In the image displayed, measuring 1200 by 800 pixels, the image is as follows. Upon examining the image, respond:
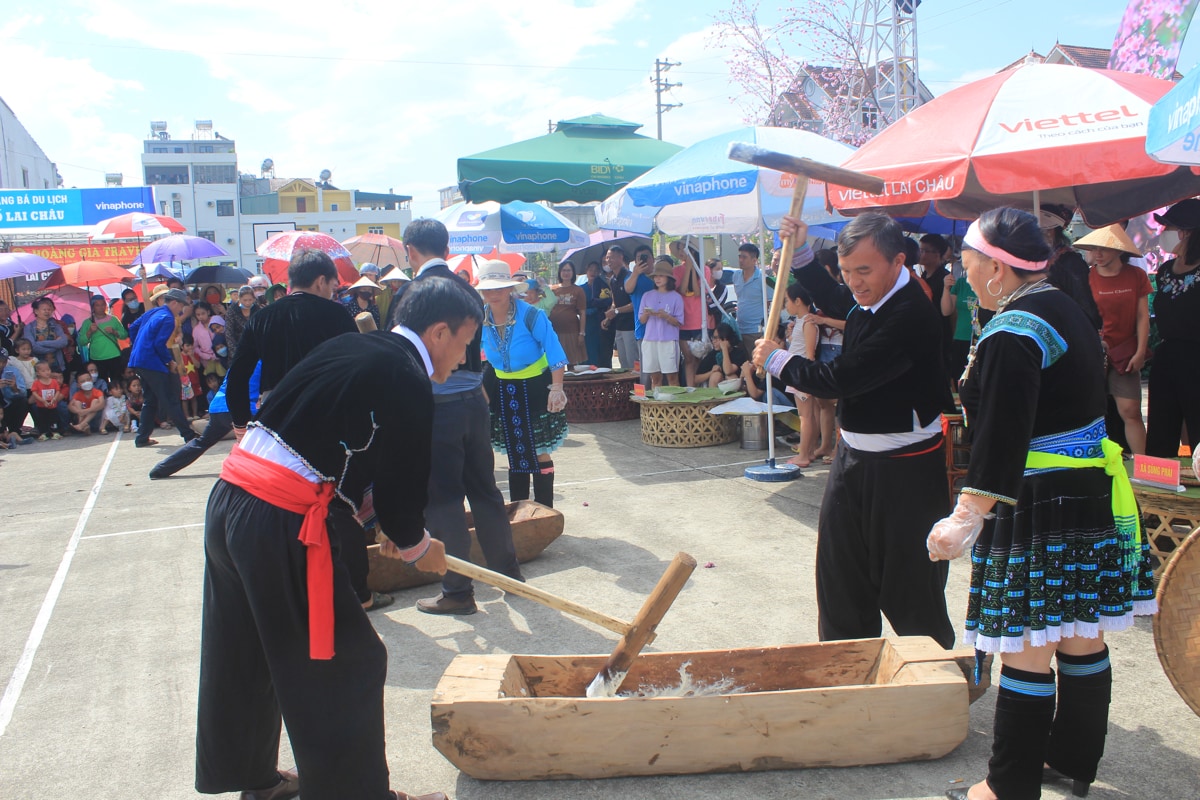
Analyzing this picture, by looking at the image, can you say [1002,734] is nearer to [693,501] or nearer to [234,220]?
Result: [693,501]

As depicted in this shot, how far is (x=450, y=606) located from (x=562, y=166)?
719 cm

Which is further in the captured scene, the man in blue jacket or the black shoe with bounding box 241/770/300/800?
the man in blue jacket

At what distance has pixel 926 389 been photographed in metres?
3.12

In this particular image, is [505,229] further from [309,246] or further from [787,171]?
[787,171]

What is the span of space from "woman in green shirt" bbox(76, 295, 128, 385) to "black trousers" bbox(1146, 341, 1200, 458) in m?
12.4

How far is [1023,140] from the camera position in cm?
477

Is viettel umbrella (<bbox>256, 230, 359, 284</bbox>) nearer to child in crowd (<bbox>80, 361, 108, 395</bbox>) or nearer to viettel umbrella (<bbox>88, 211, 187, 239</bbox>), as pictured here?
viettel umbrella (<bbox>88, 211, 187, 239</bbox>)

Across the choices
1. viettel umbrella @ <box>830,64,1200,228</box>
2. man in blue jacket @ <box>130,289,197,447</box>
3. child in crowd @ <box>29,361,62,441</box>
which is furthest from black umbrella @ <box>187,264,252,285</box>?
viettel umbrella @ <box>830,64,1200,228</box>

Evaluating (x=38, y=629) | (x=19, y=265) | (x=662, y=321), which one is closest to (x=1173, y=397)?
(x=662, y=321)

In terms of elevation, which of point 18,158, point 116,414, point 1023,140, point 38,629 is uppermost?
point 18,158

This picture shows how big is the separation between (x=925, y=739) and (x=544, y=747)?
4.04ft

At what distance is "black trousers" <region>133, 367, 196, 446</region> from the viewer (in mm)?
10336

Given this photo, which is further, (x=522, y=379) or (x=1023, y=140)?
(x=522, y=379)

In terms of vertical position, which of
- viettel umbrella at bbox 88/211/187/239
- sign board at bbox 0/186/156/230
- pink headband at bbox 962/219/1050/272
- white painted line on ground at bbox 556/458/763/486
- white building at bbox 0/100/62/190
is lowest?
white painted line on ground at bbox 556/458/763/486
